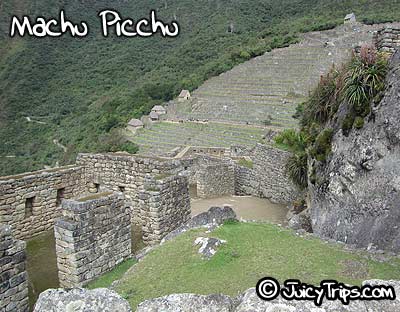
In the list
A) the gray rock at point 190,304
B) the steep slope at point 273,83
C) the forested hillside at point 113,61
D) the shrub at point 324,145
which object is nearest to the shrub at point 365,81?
the shrub at point 324,145

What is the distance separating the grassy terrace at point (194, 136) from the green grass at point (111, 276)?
27671mm

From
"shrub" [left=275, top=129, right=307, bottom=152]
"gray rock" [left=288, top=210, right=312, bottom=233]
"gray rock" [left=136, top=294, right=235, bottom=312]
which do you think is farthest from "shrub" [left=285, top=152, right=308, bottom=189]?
"gray rock" [left=136, top=294, right=235, bottom=312]

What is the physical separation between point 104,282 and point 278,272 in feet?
8.13

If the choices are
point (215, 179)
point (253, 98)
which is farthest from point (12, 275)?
point (253, 98)

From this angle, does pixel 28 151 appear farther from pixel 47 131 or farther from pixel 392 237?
pixel 392 237

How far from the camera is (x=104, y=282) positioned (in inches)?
228

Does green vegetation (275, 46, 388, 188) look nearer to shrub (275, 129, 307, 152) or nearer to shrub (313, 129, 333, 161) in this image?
shrub (313, 129, 333, 161)

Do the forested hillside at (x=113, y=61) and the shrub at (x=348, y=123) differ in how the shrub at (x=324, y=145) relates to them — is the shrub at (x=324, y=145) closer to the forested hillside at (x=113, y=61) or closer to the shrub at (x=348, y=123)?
the shrub at (x=348, y=123)

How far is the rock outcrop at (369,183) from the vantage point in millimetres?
7383

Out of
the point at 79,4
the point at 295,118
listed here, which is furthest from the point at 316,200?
the point at 79,4

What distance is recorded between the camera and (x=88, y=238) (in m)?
5.77

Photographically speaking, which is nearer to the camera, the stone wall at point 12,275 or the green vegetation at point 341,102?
the stone wall at point 12,275

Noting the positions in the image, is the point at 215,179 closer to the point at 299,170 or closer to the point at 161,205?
the point at 299,170

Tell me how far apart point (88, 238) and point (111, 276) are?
70 cm
